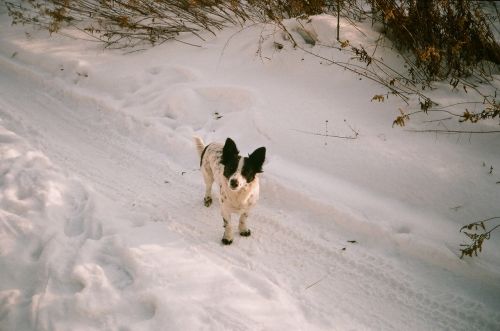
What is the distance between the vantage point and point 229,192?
346cm

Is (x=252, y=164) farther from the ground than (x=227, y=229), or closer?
farther from the ground

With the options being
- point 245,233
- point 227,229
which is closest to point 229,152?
point 227,229

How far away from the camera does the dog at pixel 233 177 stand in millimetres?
3199

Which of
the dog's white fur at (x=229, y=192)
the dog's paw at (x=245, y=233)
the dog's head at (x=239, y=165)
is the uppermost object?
the dog's head at (x=239, y=165)

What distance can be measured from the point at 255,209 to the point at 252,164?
1.02m

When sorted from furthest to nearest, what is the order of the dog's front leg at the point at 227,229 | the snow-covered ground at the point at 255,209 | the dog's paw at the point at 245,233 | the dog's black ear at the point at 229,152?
1. the dog's paw at the point at 245,233
2. the dog's front leg at the point at 227,229
3. the dog's black ear at the point at 229,152
4. the snow-covered ground at the point at 255,209

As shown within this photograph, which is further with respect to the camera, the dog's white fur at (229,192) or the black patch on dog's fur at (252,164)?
the dog's white fur at (229,192)

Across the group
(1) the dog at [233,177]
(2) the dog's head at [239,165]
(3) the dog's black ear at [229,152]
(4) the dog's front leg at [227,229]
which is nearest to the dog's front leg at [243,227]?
(1) the dog at [233,177]

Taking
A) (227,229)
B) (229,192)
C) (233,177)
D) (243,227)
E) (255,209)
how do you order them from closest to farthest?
(233,177)
(229,192)
(227,229)
(243,227)
(255,209)

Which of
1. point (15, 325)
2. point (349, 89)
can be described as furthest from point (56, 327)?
point (349, 89)

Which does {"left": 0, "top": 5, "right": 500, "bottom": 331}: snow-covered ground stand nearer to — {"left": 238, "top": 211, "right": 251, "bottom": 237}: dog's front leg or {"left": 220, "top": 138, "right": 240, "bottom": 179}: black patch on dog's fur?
{"left": 238, "top": 211, "right": 251, "bottom": 237}: dog's front leg

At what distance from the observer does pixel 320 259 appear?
3486mm

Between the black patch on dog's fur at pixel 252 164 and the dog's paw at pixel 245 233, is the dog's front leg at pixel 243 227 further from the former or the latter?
the black patch on dog's fur at pixel 252 164

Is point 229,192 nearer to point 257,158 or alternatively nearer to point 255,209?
point 257,158
